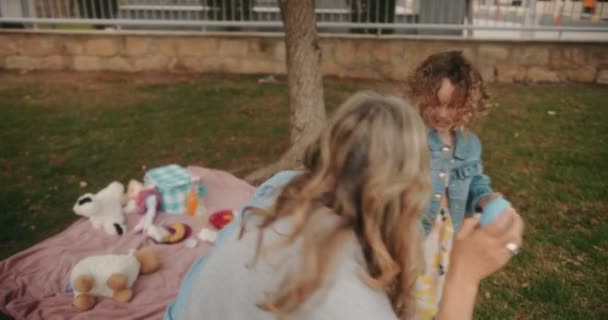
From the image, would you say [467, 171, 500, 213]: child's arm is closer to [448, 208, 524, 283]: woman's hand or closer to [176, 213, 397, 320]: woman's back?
[448, 208, 524, 283]: woman's hand

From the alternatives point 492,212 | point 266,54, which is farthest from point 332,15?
point 492,212

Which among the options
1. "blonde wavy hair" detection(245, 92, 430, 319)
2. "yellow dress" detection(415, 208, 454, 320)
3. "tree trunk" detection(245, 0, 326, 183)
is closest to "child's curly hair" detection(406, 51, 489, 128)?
"yellow dress" detection(415, 208, 454, 320)

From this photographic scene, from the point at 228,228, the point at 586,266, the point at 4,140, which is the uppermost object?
the point at 228,228

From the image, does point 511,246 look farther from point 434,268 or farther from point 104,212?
point 104,212

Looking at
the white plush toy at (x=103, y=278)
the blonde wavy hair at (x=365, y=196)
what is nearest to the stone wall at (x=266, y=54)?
the white plush toy at (x=103, y=278)

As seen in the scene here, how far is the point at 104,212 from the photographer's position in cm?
372

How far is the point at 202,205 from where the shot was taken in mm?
4055

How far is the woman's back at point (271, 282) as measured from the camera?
3.90 feet

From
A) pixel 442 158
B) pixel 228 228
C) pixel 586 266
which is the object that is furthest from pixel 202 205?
pixel 586 266

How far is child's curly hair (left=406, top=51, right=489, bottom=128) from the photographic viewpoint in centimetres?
246

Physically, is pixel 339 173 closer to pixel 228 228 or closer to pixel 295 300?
pixel 295 300

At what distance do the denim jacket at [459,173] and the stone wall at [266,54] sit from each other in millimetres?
5811

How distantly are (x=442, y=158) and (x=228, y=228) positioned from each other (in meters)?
1.21

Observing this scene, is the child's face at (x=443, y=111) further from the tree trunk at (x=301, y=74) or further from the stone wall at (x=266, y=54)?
the stone wall at (x=266, y=54)
